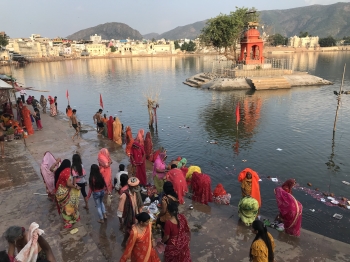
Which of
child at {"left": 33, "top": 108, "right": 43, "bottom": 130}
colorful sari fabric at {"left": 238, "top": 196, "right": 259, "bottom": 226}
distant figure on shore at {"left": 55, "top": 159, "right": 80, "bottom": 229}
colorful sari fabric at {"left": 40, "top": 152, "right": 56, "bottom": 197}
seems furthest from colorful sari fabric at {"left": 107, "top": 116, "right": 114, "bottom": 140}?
colorful sari fabric at {"left": 238, "top": 196, "right": 259, "bottom": 226}

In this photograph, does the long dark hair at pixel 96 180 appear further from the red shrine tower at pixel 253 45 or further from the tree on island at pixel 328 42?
the tree on island at pixel 328 42

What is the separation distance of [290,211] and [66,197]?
460cm

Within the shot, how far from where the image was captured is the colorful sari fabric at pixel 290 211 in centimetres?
561

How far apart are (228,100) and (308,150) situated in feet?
45.7

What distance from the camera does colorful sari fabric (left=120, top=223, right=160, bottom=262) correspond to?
3.61 meters

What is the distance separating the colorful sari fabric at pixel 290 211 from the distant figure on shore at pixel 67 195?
4254mm

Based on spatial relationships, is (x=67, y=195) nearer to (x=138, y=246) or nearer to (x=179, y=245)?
(x=138, y=246)

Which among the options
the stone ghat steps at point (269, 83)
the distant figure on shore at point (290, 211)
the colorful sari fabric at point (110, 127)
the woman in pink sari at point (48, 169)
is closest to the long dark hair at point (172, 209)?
the distant figure on shore at point (290, 211)

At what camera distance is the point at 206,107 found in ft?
76.8

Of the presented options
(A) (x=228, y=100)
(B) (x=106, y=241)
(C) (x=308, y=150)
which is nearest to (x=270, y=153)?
(C) (x=308, y=150)

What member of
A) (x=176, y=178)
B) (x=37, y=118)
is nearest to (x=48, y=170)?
(x=176, y=178)

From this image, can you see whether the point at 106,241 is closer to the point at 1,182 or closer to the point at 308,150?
the point at 1,182

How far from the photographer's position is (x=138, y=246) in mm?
3691

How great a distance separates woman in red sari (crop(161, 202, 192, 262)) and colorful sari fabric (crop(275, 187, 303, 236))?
102 inches
